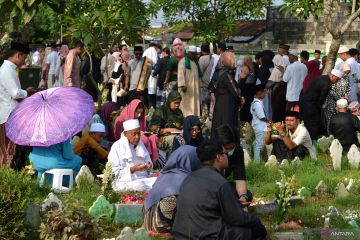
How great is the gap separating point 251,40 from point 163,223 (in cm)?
3038

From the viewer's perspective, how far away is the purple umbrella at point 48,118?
1152 cm

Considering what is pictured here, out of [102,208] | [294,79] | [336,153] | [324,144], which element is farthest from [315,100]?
[102,208]

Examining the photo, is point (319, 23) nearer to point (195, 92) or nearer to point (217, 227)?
point (195, 92)

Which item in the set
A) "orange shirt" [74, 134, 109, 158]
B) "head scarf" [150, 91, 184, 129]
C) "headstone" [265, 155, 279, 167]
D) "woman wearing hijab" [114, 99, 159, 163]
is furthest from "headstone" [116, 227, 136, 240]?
"head scarf" [150, 91, 184, 129]

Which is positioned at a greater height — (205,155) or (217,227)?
(205,155)

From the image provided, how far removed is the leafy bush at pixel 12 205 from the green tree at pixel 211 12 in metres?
21.4

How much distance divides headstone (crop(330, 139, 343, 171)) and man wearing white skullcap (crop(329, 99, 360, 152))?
118cm

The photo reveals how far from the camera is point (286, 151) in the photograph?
13633 millimetres

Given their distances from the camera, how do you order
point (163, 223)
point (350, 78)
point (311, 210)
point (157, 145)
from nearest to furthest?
point (163, 223)
point (311, 210)
point (157, 145)
point (350, 78)

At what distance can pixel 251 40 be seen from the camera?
128 feet

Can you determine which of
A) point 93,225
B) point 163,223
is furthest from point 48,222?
point 163,223

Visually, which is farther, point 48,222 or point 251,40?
point 251,40

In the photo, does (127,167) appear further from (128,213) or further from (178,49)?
(178,49)

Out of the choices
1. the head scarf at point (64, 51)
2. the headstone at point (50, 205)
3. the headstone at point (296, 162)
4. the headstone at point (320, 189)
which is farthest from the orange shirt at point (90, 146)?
the head scarf at point (64, 51)
